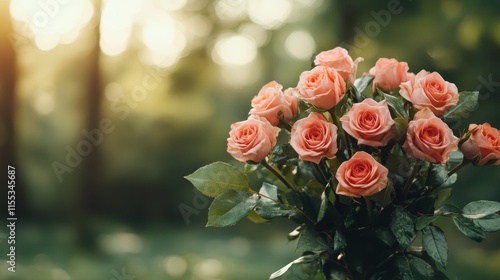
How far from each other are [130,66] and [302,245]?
3.96 metres

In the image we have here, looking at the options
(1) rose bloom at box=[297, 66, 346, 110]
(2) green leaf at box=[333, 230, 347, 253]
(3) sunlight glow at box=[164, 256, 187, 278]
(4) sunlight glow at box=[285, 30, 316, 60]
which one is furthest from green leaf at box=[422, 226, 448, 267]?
(4) sunlight glow at box=[285, 30, 316, 60]

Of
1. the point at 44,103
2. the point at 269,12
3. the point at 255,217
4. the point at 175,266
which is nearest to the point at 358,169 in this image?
the point at 255,217

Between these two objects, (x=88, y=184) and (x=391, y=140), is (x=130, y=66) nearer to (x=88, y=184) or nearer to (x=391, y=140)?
(x=88, y=184)

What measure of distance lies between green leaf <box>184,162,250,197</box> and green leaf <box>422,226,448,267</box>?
0.25m

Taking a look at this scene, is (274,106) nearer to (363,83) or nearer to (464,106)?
(363,83)

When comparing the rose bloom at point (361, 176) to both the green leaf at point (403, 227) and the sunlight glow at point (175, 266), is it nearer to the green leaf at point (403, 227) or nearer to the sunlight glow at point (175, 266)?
the green leaf at point (403, 227)

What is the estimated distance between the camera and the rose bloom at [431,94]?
32.1 inches

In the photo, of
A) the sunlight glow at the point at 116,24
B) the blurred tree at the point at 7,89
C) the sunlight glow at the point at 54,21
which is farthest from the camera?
the sunlight glow at the point at 116,24

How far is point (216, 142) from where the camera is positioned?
4.91 m

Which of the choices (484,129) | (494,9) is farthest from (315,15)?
(484,129)

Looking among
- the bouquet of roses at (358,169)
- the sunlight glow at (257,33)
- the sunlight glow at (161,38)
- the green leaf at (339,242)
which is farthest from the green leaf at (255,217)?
the sunlight glow at (257,33)

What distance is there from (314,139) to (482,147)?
23 cm

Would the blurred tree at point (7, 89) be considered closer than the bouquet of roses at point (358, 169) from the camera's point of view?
No

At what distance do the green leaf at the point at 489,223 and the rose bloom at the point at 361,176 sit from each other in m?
0.15
